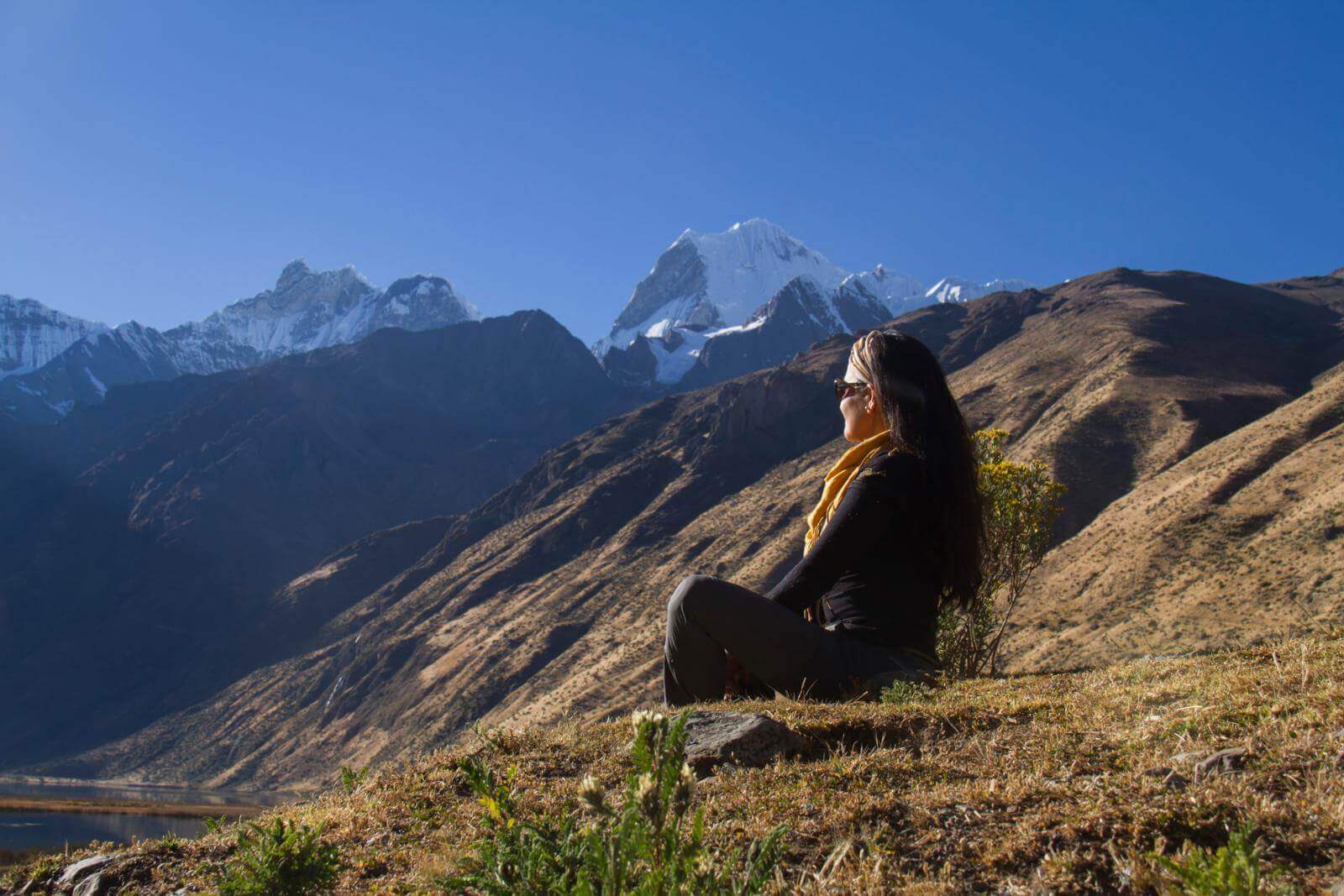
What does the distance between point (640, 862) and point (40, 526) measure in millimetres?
226594

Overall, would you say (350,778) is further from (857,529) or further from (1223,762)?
(1223,762)

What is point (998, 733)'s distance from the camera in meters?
3.64

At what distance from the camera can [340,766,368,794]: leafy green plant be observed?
437 centimetres

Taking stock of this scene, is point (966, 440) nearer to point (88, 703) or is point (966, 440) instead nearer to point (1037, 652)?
point (1037, 652)

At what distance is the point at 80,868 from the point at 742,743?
2.74 metres

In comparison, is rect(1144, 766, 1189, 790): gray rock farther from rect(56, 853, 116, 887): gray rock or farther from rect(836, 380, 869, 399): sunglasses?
rect(56, 853, 116, 887): gray rock

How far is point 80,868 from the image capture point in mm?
3635

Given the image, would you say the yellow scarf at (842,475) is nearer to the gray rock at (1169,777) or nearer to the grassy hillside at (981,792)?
the grassy hillside at (981,792)

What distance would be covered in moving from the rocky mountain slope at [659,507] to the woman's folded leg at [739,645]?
53229 mm

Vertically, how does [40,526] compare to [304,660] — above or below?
above

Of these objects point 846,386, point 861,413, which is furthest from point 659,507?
point 861,413

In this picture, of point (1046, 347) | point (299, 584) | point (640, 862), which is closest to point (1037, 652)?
point (640, 862)

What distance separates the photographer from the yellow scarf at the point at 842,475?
4.76 meters

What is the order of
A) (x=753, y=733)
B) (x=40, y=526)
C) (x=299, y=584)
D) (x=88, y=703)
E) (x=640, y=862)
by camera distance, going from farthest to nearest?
(x=40, y=526) < (x=299, y=584) < (x=88, y=703) < (x=753, y=733) < (x=640, y=862)
